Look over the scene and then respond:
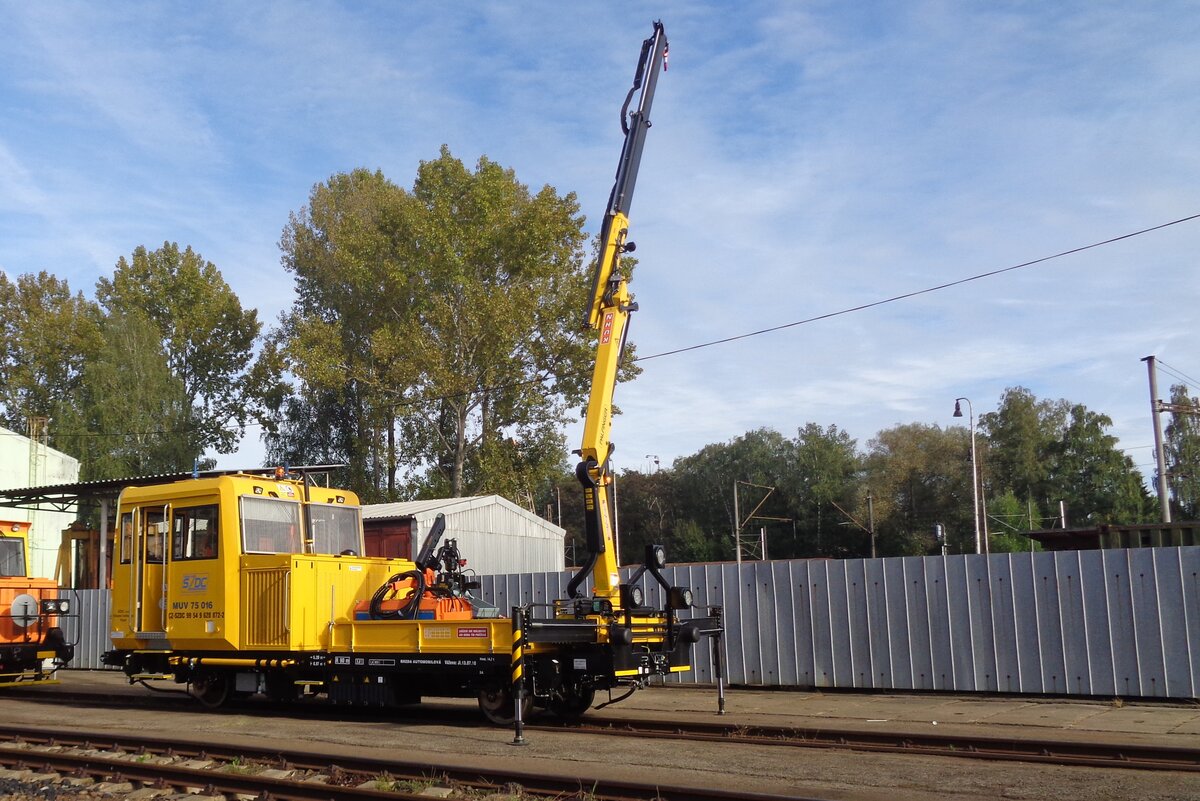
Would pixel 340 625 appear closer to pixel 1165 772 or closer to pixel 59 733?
pixel 59 733

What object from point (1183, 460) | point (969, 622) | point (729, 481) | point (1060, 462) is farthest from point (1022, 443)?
→ point (969, 622)

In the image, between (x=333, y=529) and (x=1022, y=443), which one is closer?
(x=333, y=529)

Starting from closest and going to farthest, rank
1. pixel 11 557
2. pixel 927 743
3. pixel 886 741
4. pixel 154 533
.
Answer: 1. pixel 927 743
2. pixel 886 741
3. pixel 154 533
4. pixel 11 557

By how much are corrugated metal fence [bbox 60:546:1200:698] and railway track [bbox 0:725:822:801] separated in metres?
8.55

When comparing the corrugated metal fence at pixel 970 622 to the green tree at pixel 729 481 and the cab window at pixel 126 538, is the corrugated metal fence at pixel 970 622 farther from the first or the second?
the green tree at pixel 729 481

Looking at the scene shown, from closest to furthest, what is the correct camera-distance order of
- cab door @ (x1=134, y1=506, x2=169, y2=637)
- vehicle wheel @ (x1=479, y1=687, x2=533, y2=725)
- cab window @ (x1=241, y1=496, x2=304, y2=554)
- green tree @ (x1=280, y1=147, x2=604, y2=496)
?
vehicle wheel @ (x1=479, y1=687, x2=533, y2=725), cab window @ (x1=241, y1=496, x2=304, y2=554), cab door @ (x1=134, y1=506, x2=169, y2=637), green tree @ (x1=280, y1=147, x2=604, y2=496)

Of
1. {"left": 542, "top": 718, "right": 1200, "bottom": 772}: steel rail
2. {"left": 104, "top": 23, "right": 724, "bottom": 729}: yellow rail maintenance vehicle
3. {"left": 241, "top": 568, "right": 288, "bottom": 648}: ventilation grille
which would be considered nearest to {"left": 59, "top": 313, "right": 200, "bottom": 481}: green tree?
{"left": 104, "top": 23, "right": 724, "bottom": 729}: yellow rail maintenance vehicle

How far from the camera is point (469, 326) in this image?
38.5 m

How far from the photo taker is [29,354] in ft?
173

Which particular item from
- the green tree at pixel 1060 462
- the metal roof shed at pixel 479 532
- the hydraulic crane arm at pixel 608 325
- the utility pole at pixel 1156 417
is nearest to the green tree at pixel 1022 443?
the green tree at pixel 1060 462

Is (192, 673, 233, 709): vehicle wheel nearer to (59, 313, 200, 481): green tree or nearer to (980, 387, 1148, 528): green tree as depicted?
(59, 313, 200, 481): green tree

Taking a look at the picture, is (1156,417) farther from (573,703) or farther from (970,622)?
(573,703)

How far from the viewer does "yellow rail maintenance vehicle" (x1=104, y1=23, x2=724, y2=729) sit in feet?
41.6

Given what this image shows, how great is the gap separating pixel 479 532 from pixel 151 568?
585 inches
